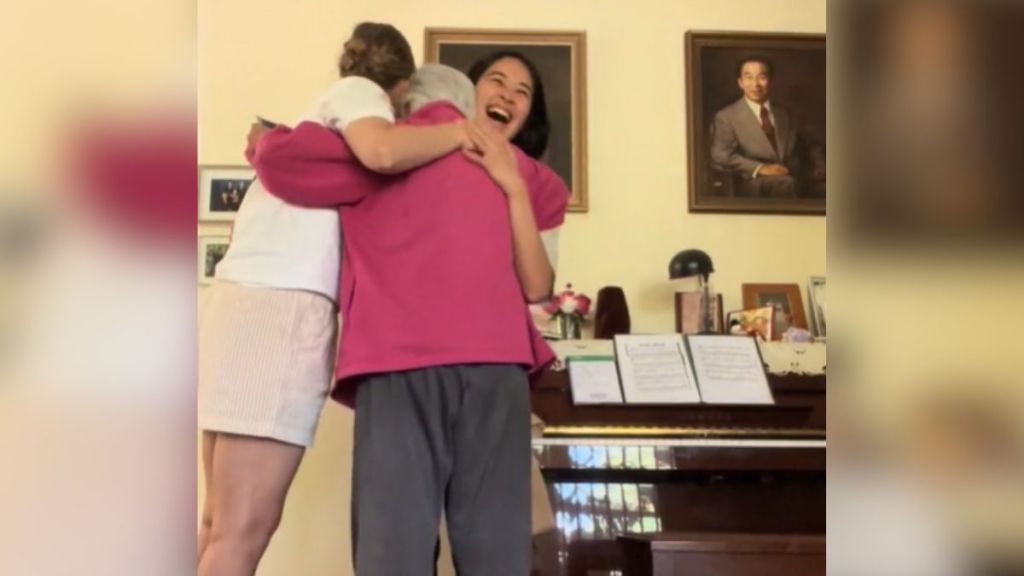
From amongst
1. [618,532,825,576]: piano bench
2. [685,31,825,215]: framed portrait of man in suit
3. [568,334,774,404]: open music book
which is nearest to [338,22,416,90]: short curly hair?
[618,532,825,576]: piano bench

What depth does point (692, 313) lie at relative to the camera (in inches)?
78.2

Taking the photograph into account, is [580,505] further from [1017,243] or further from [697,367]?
[1017,243]

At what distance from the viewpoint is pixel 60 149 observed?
21 centimetres

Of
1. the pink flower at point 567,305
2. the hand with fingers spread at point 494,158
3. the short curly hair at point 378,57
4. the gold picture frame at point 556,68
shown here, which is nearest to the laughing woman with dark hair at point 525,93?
the gold picture frame at point 556,68

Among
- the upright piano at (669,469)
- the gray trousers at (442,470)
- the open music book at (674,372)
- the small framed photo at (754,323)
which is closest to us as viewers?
the gray trousers at (442,470)

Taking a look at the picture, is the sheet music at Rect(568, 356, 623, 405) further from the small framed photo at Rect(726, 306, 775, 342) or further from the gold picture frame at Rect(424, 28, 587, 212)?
the gold picture frame at Rect(424, 28, 587, 212)

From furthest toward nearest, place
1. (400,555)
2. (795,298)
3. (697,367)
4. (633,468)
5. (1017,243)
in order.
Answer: (795,298), (697,367), (633,468), (400,555), (1017,243)

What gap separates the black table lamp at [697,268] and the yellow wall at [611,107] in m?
0.08

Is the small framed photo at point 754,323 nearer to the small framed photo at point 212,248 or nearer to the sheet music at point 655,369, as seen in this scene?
A: the sheet music at point 655,369

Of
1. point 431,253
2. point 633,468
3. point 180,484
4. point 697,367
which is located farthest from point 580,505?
point 180,484

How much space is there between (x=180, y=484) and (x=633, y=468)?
142 cm

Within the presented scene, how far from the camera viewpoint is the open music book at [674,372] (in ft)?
5.53

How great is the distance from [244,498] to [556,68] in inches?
53.7

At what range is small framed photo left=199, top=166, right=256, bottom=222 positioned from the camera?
6.41ft
